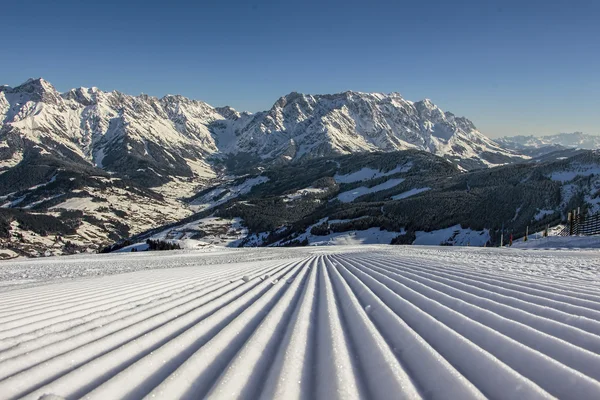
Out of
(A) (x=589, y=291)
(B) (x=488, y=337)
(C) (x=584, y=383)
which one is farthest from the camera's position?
(A) (x=589, y=291)

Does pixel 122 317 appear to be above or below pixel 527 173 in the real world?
below

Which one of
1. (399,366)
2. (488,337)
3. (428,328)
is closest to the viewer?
(399,366)

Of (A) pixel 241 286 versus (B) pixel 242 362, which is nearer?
(B) pixel 242 362

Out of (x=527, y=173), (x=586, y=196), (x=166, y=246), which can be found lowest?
(x=166, y=246)

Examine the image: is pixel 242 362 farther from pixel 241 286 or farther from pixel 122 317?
pixel 241 286

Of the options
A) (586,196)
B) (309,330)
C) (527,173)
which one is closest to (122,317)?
(309,330)

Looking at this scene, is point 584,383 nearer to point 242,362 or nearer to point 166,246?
point 242,362

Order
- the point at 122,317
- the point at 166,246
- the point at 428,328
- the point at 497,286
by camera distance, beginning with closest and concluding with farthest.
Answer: the point at 428,328 < the point at 122,317 < the point at 497,286 < the point at 166,246

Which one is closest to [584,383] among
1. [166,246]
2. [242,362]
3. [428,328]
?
[428,328]

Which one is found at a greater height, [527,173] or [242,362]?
[527,173]
